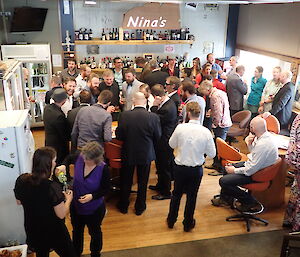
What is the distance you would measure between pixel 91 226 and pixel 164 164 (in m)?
1.84

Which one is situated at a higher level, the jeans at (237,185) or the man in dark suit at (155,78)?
the man in dark suit at (155,78)

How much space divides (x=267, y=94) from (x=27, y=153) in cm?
474

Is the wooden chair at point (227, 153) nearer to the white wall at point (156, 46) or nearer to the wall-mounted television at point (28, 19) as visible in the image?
the white wall at point (156, 46)

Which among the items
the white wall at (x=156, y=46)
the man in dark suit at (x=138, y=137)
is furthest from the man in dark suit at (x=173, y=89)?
the white wall at (x=156, y=46)

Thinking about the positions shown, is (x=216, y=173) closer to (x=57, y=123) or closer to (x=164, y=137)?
(x=164, y=137)

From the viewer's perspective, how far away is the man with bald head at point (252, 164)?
3.99 metres

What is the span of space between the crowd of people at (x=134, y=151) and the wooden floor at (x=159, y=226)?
11 centimetres

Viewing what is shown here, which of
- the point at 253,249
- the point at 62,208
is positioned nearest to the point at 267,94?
the point at 253,249

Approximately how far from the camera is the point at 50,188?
274 centimetres

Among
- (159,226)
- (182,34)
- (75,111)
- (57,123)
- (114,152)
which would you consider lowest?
(159,226)

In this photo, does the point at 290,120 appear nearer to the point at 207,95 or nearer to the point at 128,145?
the point at 207,95

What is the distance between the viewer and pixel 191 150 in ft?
12.6

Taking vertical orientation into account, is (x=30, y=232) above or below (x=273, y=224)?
above

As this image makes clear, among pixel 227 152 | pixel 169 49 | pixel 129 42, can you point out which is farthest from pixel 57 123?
pixel 169 49
